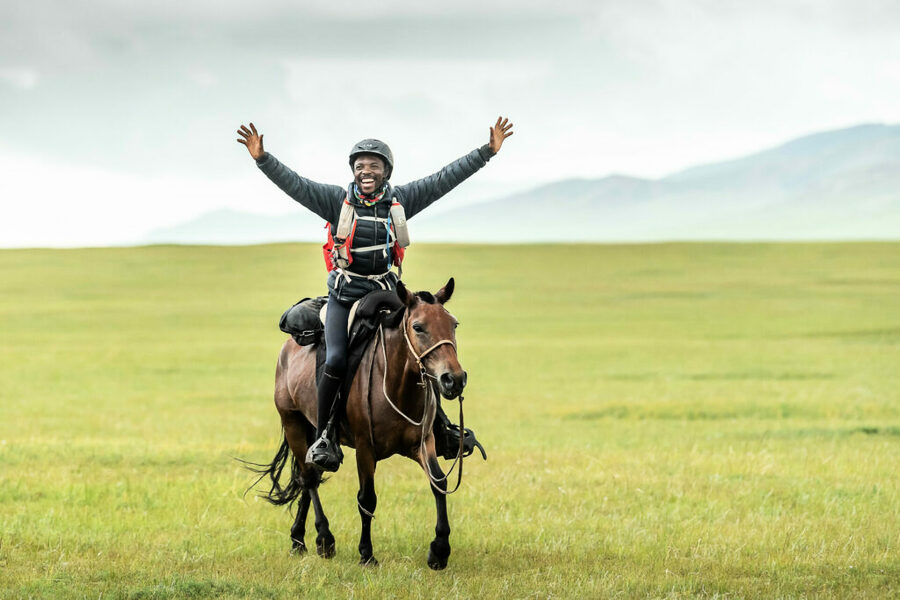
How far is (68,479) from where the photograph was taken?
1418 cm

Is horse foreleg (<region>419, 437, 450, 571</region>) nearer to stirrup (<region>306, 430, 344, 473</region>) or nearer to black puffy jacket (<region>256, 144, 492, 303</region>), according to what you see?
stirrup (<region>306, 430, 344, 473</region>)

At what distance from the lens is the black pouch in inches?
376

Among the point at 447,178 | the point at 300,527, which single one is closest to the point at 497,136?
the point at 447,178

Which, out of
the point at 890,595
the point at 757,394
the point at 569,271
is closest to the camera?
the point at 890,595

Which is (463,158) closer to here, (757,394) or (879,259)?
(757,394)

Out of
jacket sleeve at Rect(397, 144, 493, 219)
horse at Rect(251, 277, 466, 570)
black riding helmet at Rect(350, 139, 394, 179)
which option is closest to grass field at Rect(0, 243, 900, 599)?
horse at Rect(251, 277, 466, 570)

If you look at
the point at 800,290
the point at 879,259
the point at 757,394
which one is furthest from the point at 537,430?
the point at 879,259

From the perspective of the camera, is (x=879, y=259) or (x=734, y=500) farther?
(x=879, y=259)

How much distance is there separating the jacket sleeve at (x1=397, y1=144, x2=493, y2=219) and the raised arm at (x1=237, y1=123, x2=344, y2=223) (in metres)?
0.56

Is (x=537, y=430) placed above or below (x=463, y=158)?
below

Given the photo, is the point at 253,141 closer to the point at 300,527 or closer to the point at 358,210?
the point at 358,210

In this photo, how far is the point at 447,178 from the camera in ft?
29.8

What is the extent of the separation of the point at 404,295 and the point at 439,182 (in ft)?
4.82

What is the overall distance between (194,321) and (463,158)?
46491mm
